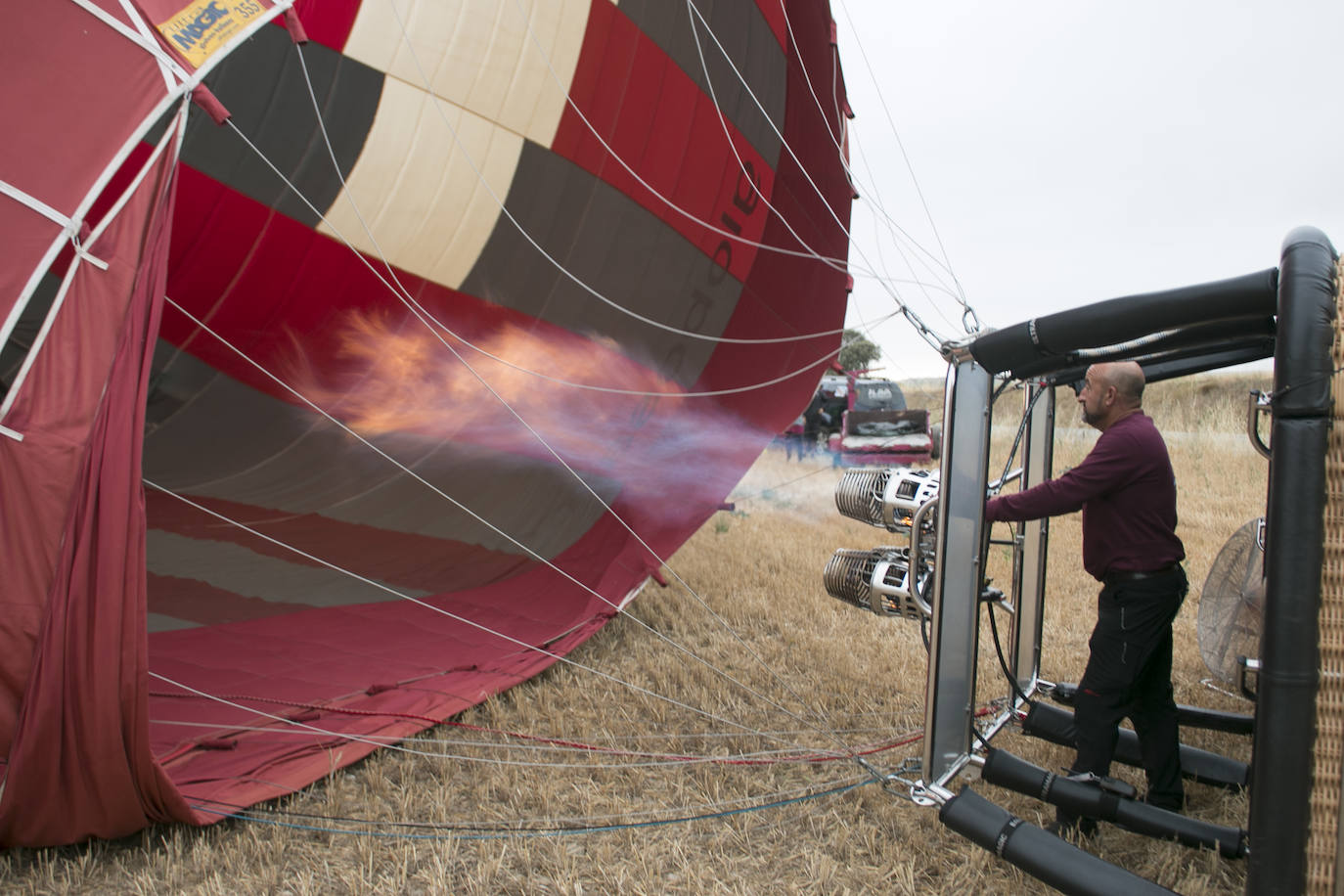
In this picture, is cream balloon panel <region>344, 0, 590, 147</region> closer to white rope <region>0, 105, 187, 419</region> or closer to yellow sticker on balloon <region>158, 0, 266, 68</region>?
yellow sticker on balloon <region>158, 0, 266, 68</region>

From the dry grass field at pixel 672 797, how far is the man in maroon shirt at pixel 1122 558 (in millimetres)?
371

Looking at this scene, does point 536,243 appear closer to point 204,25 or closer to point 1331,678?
point 204,25

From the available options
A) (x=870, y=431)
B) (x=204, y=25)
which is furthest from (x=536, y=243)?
(x=870, y=431)

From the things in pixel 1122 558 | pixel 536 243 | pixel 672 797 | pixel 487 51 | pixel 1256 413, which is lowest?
pixel 672 797

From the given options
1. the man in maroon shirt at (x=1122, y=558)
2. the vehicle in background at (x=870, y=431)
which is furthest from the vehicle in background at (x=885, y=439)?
the man in maroon shirt at (x=1122, y=558)

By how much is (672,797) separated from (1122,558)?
1.69m

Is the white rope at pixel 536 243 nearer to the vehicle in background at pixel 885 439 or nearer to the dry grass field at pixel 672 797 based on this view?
the dry grass field at pixel 672 797

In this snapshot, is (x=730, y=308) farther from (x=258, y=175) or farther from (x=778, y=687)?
(x=258, y=175)

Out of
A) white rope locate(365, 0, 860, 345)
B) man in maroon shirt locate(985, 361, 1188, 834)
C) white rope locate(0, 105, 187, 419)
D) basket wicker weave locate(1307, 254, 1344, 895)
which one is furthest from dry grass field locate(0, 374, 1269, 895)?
white rope locate(365, 0, 860, 345)

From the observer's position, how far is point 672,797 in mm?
3096

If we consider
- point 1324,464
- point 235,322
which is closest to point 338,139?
point 235,322

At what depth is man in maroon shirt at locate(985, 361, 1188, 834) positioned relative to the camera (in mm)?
2713

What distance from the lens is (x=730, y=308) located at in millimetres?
5590

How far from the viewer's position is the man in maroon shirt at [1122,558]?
2713 mm
